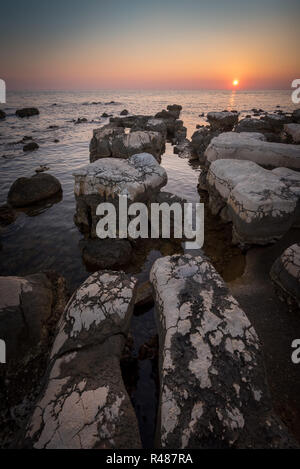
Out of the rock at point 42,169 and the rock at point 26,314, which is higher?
the rock at point 42,169

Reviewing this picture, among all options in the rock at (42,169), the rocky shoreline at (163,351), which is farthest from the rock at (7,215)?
the rock at (42,169)

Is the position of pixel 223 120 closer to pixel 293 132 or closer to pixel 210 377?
pixel 293 132

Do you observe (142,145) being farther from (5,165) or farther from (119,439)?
(119,439)

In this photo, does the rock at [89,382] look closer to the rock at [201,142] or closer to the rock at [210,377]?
the rock at [210,377]

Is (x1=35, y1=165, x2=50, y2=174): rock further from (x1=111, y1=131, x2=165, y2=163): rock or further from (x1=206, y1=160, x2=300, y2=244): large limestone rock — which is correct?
(x1=206, y1=160, x2=300, y2=244): large limestone rock

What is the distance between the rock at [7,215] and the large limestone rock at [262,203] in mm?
6458

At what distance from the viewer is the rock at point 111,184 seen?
5.54 m

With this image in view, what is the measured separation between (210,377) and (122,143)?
31.7 feet

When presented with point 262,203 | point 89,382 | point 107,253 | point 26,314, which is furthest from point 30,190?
point 262,203

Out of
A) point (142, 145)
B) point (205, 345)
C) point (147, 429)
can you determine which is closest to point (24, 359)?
point (147, 429)

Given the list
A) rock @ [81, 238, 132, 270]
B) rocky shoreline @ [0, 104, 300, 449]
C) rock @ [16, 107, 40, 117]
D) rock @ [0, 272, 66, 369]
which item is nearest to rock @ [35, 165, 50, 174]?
rock @ [81, 238, 132, 270]

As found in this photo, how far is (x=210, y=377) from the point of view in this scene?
6.84 feet

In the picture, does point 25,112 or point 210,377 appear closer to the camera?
point 210,377

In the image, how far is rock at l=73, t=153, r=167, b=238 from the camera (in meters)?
5.54
